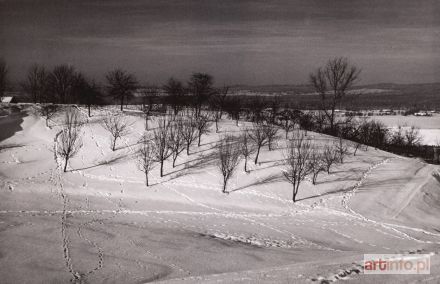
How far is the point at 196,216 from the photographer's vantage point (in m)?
24.4

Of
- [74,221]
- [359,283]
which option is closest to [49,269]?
[74,221]

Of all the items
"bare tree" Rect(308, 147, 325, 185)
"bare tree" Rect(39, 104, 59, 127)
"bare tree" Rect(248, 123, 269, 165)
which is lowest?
"bare tree" Rect(308, 147, 325, 185)

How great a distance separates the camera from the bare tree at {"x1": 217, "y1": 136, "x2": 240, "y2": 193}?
29.1 meters

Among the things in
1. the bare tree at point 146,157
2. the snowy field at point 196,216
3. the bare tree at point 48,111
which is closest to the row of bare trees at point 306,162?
the snowy field at point 196,216

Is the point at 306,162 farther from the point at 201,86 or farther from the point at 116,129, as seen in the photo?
the point at 201,86

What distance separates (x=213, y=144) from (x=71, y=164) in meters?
13.6

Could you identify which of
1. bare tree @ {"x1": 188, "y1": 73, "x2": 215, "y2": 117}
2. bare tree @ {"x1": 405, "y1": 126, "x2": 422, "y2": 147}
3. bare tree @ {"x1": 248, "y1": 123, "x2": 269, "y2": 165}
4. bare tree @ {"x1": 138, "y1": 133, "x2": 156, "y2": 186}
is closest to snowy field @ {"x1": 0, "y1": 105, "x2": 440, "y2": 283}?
bare tree @ {"x1": 138, "y1": 133, "x2": 156, "y2": 186}

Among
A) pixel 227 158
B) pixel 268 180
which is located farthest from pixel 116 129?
pixel 268 180

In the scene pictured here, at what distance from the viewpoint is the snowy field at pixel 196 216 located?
13.5 metres

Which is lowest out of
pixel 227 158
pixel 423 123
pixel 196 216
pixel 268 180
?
pixel 196 216

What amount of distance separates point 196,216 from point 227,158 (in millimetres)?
8720

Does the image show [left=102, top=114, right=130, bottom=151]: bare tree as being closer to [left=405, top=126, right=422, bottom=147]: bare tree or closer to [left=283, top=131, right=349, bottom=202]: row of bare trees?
[left=283, top=131, right=349, bottom=202]: row of bare trees

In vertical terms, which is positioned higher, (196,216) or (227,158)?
(227,158)

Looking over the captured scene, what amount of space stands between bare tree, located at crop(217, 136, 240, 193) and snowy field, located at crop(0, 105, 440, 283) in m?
0.93
